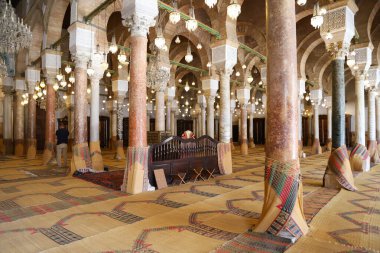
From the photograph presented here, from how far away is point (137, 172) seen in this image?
5488 mm

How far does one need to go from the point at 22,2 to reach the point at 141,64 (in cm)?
1178

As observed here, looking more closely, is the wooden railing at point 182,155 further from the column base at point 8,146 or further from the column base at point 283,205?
the column base at point 8,146

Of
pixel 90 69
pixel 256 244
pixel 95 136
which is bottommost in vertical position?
pixel 256 244

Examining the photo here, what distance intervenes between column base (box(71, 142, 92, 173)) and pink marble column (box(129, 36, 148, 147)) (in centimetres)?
288

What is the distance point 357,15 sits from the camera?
8.98 metres

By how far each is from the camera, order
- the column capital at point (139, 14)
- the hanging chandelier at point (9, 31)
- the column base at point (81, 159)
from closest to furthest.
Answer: the column capital at point (139, 14) < the hanging chandelier at point (9, 31) < the column base at point (81, 159)

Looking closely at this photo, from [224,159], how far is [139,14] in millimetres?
4713

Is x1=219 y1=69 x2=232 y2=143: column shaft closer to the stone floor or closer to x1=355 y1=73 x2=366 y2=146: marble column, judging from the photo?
the stone floor

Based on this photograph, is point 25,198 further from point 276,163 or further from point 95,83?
point 95,83

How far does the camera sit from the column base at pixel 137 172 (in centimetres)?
545

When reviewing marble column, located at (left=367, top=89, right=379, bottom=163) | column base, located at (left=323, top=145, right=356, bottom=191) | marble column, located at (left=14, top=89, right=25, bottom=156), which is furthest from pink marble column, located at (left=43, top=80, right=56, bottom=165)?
marble column, located at (left=367, top=89, right=379, bottom=163)

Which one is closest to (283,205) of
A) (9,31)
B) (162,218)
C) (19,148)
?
(162,218)

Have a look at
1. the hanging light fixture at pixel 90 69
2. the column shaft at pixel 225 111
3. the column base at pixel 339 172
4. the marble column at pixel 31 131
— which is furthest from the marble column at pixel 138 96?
the marble column at pixel 31 131

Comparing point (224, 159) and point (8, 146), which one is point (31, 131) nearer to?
point (8, 146)
